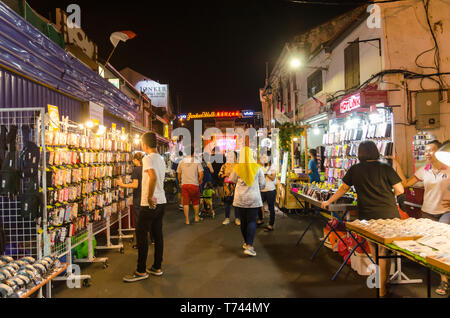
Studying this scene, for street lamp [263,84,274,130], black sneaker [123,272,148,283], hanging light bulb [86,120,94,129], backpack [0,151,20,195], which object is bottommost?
black sneaker [123,272,148,283]

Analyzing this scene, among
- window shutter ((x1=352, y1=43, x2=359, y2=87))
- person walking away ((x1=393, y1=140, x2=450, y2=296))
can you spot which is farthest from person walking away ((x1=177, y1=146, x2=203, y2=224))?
window shutter ((x1=352, y1=43, x2=359, y2=87))

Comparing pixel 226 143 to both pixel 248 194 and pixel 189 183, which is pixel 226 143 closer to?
pixel 189 183

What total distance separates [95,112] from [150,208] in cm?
323

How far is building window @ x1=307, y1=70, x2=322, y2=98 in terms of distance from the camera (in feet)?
42.9

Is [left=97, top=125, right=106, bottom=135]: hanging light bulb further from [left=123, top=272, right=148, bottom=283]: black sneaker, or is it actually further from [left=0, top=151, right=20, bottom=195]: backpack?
[left=123, top=272, right=148, bottom=283]: black sneaker

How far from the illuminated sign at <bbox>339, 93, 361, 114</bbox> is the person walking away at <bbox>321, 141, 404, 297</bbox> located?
4269mm

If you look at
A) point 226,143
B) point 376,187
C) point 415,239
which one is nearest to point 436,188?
Answer: point 376,187

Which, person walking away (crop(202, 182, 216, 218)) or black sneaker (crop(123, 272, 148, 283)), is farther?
person walking away (crop(202, 182, 216, 218))

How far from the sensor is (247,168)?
18.7 ft

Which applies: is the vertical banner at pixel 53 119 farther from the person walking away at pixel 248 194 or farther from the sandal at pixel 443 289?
the sandal at pixel 443 289

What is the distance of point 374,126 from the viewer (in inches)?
326

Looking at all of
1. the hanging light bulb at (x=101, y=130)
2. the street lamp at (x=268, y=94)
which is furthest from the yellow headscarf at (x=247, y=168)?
the street lamp at (x=268, y=94)
